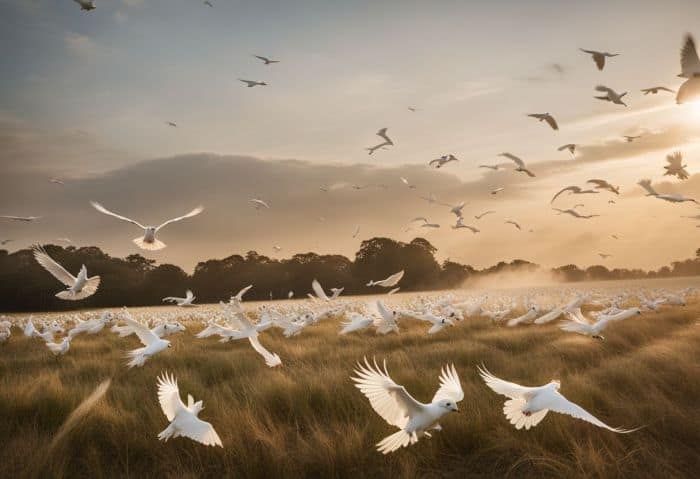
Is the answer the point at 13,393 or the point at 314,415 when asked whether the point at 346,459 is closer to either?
the point at 314,415

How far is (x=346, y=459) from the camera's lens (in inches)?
214

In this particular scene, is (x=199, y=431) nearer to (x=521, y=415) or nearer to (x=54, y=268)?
(x=521, y=415)

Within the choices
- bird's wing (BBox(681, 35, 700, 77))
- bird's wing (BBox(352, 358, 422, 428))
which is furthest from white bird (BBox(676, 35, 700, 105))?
bird's wing (BBox(352, 358, 422, 428))

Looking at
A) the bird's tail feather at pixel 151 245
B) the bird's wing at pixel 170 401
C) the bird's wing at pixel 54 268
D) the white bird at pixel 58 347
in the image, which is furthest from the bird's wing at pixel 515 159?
the white bird at pixel 58 347

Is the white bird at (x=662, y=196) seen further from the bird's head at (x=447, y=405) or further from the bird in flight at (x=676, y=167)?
the bird's head at (x=447, y=405)

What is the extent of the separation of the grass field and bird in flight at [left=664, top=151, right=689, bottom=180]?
362 centimetres

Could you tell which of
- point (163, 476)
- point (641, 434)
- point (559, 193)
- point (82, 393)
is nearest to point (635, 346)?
point (559, 193)

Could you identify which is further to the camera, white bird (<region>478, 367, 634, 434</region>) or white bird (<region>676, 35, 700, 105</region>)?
white bird (<region>676, 35, 700, 105</region>)

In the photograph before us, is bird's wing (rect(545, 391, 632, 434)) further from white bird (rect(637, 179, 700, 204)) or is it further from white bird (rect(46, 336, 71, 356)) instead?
white bird (rect(46, 336, 71, 356))

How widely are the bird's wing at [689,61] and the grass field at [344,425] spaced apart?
4.98m

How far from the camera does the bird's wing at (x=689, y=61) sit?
767 cm

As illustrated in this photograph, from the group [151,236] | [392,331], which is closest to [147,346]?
[151,236]

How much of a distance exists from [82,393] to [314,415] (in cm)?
402

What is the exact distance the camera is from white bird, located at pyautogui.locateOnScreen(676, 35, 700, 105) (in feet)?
25.2
